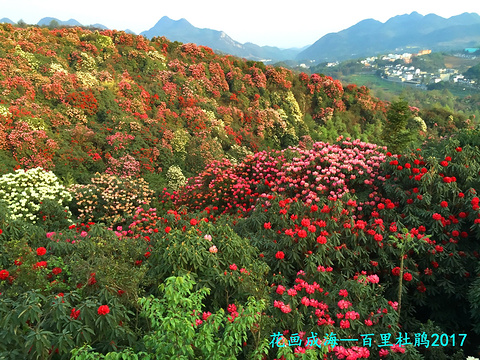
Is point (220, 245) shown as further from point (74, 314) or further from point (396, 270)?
point (396, 270)

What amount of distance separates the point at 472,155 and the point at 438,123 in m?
22.2

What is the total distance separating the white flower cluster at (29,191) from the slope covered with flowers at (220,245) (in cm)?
6

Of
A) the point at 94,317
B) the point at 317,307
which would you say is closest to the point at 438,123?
the point at 317,307

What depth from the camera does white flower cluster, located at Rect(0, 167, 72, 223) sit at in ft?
25.9

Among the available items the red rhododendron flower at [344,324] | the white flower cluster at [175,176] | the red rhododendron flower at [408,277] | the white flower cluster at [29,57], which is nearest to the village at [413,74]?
the white flower cluster at [175,176]

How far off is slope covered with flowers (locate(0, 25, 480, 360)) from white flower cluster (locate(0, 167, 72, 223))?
0.06m

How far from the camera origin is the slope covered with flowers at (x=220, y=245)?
2.66m

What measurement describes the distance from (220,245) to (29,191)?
23.0 feet

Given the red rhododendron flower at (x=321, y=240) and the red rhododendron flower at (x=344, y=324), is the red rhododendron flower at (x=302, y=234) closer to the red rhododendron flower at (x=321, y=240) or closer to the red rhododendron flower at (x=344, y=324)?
the red rhododendron flower at (x=321, y=240)

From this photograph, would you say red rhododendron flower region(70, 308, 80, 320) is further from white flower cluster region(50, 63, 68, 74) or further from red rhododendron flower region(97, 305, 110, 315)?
white flower cluster region(50, 63, 68, 74)

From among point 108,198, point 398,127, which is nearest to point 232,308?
point 108,198

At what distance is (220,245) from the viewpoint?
392 centimetres

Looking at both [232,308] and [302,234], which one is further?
[302,234]

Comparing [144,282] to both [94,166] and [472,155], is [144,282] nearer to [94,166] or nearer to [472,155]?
[472,155]
